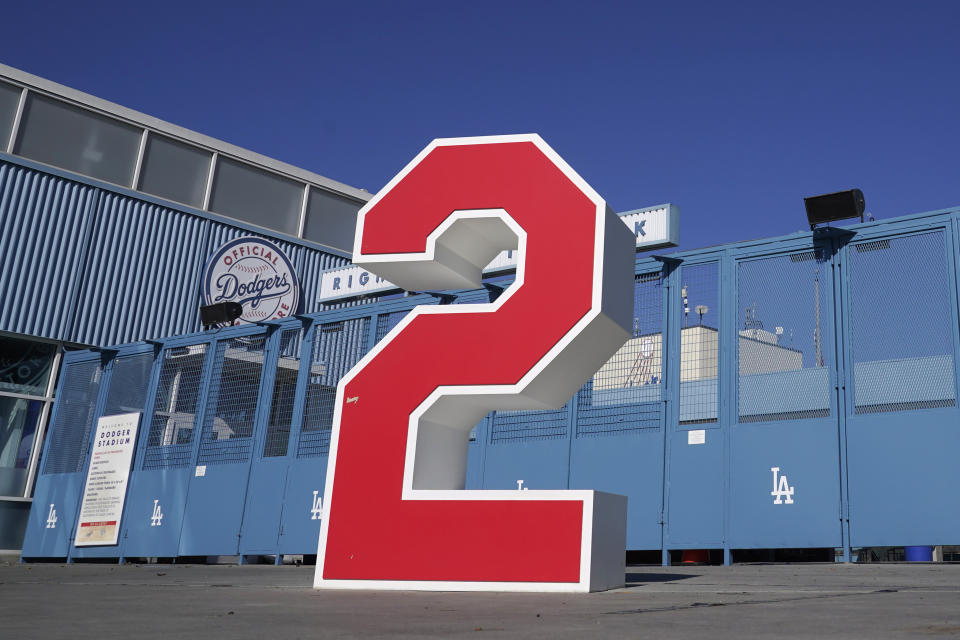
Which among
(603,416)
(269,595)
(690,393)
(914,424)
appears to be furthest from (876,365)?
(269,595)

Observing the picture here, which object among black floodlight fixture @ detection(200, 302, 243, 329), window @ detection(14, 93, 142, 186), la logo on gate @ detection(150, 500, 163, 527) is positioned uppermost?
window @ detection(14, 93, 142, 186)

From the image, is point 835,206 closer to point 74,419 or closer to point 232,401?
point 232,401

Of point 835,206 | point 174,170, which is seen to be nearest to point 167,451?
point 174,170

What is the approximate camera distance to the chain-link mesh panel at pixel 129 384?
15.2 metres

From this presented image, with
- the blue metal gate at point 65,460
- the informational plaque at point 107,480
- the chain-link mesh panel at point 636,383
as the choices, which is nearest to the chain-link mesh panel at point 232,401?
the informational plaque at point 107,480

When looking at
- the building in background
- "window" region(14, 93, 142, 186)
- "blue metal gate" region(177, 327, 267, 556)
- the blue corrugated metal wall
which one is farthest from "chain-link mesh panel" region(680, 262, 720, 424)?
"window" region(14, 93, 142, 186)

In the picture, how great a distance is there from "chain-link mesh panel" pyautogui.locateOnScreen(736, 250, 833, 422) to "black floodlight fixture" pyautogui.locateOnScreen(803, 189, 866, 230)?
0.38 m

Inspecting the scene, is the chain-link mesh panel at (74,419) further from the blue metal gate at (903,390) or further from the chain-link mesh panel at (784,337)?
the blue metal gate at (903,390)

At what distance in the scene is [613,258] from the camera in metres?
5.58

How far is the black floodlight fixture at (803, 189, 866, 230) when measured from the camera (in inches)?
372

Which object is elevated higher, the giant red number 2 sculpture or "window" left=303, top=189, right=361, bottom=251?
"window" left=303, top=189, right=361, bottom=251

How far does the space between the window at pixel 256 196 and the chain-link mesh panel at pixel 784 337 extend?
1355 cm

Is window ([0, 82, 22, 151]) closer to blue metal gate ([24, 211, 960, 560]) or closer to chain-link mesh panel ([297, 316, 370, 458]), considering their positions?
blue metal gate ([24, 211, 960, 560])

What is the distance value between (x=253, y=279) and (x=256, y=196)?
2.18 meters
